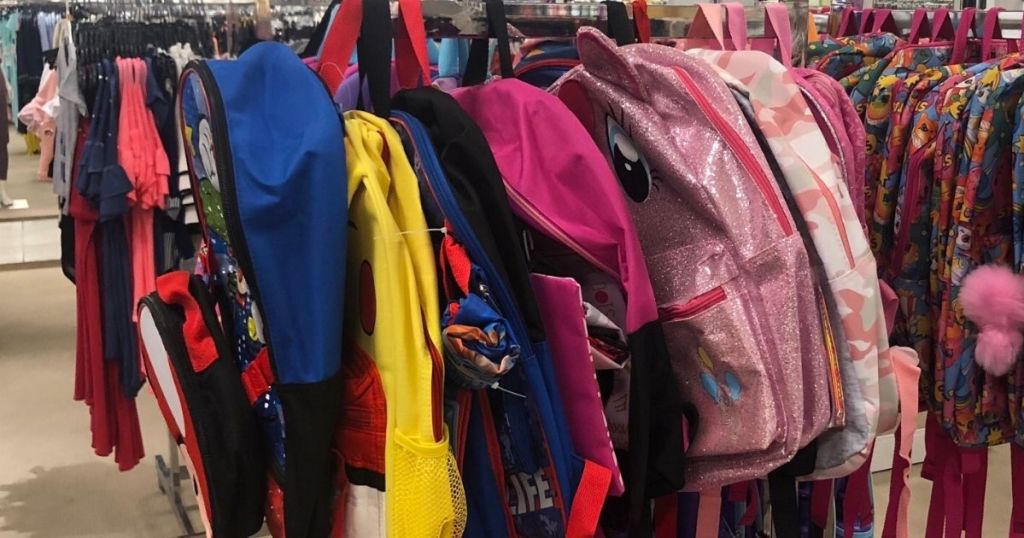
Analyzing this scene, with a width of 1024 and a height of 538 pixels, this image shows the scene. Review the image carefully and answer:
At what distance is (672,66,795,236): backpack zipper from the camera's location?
0.88 meters

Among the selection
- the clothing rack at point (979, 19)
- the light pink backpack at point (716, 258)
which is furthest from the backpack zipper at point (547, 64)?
the clothing rack at point (979, 19)

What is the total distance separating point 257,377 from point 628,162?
422 millimetres

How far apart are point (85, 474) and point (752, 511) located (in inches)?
77.0

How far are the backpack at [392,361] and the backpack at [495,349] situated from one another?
0.08ft

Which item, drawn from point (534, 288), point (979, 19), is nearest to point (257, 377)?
point (534, 288)

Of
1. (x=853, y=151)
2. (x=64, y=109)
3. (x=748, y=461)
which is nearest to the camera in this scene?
(x=748, y=461)

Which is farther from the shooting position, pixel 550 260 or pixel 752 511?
pixel 752 511

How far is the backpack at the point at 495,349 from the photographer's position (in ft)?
2.58

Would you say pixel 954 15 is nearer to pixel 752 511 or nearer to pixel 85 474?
pixel 752 511

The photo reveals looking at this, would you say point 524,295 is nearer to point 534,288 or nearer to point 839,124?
point 534,288

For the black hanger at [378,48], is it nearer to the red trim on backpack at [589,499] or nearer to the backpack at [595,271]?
the backpack at [595,271]

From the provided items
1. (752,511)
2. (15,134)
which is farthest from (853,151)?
(15,134)

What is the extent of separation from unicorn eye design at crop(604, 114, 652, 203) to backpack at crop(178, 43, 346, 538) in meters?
0.31

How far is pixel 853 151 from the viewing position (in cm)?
111
